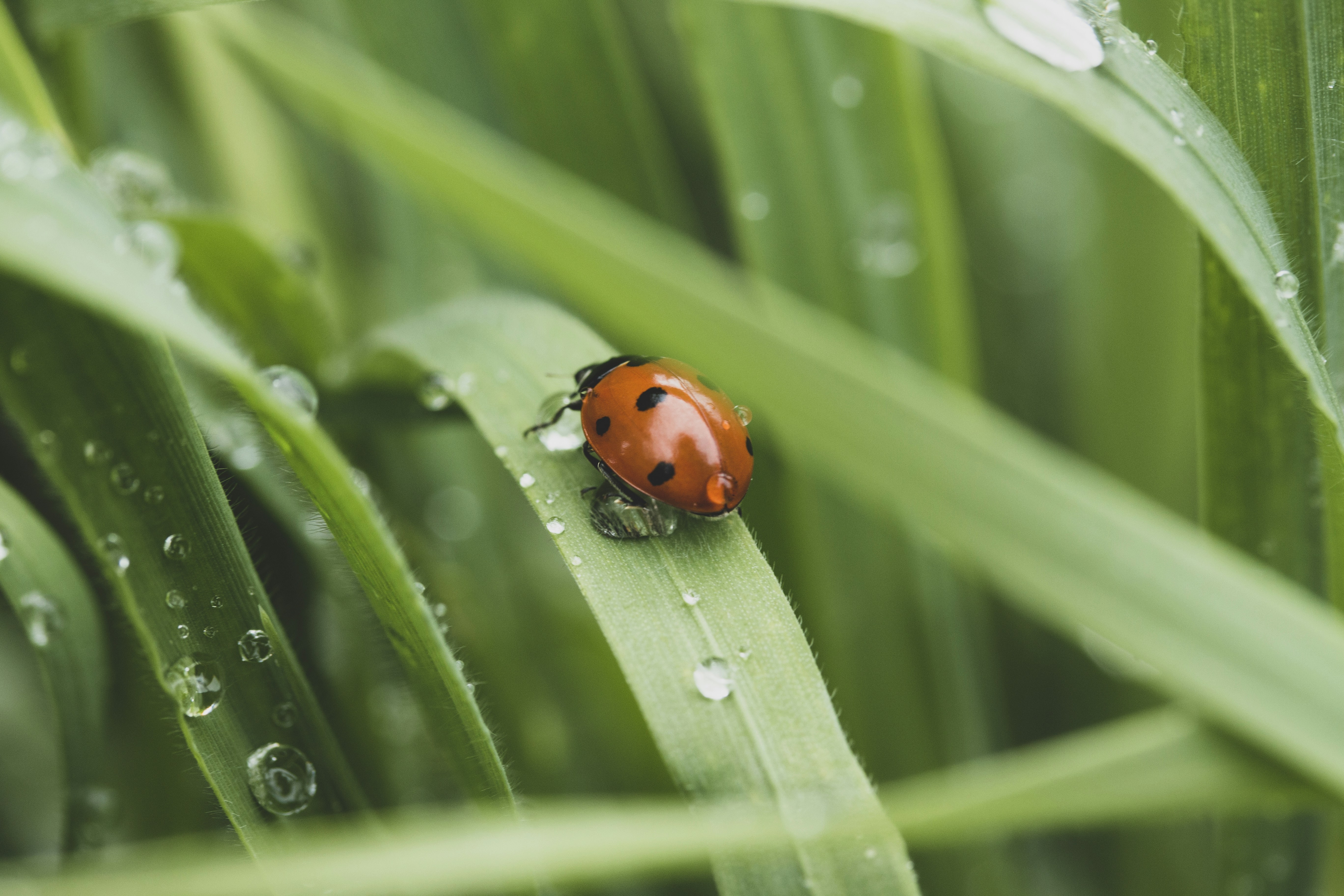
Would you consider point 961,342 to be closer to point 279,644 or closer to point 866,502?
point 866,502

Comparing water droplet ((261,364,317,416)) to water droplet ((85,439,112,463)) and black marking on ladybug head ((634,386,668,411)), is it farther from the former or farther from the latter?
black marking on ladybug head ((634,386,668,411))

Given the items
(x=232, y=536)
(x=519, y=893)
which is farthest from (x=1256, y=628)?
(x=232, y=536)

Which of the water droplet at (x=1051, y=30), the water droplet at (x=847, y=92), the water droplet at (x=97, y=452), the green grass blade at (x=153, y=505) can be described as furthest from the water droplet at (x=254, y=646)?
the water droplet at (x=847, y=92)

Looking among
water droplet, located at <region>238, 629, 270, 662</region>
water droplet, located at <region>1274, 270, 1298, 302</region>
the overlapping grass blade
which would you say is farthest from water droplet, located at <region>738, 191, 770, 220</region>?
water droplet, located at <region>238, 629, 270, 662</region>

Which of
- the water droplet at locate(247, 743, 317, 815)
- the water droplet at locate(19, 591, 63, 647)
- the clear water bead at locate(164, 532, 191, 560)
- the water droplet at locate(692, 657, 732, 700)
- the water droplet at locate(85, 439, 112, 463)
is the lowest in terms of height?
the water droplet at locate(247, 743, 317, 815)

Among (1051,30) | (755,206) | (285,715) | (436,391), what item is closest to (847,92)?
(755,206)

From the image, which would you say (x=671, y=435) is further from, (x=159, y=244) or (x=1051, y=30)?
(x=159, y=244)

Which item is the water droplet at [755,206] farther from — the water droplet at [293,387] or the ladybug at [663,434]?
the water droplet at [293,387]
